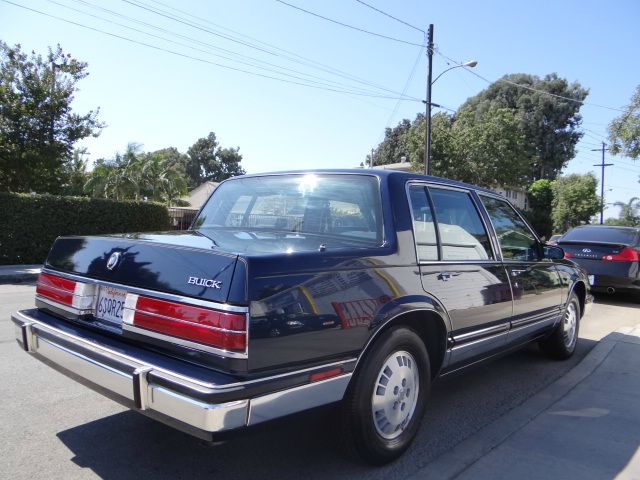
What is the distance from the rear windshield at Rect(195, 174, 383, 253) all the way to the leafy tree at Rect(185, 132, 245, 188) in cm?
6880

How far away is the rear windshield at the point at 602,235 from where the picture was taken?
922cm

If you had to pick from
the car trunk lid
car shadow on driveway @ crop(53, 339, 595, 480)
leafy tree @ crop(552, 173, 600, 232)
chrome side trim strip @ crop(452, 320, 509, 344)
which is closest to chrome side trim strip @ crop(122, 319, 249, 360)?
the car trunk lid

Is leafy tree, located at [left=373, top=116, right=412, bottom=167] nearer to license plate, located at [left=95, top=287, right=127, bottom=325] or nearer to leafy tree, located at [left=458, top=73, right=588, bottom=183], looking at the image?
leafy tree, located at [left=458, top=73, right=588, bottom=183]

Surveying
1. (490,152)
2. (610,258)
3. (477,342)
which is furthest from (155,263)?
(490,152)

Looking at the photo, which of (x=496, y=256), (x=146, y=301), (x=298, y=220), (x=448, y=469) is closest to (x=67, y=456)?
(x=146, y=301)

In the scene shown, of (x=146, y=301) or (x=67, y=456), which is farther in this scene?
(x=67, y=456)

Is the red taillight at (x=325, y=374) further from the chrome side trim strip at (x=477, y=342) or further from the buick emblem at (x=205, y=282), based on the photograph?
the chrome side trim strip at (x=477, y=342)

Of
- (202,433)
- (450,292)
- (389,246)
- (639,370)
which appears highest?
(389,246)

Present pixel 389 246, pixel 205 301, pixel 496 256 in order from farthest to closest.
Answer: pixel 496 256, pixel 389 246, pixel 205 301

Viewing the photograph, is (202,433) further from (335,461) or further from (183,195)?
(183,195)

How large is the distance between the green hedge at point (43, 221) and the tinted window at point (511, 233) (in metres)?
13.6

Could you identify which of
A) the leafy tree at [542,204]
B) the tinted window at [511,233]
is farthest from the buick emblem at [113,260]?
the leafy tree at [542,204]

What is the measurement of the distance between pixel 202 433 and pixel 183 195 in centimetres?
3122

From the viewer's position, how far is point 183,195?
32.0 m
